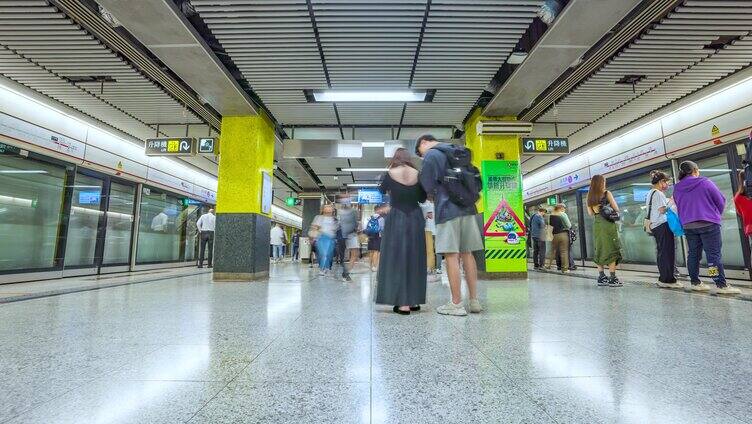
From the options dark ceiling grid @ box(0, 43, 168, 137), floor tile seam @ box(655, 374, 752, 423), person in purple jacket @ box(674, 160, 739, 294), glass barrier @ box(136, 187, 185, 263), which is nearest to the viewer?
floor tile seam @ box(655, 374, 752, 423)

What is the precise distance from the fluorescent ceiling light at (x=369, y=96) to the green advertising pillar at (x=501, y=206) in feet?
5.05

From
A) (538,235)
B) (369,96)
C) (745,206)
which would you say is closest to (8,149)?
(369,96)

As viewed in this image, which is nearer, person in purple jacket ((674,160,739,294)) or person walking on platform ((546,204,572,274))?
person in purple jacket ((674,160,739,294))

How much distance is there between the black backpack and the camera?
9.20 feet

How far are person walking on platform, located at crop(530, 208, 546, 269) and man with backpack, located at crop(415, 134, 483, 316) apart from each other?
272 inches

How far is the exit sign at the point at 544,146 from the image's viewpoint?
6945 mm

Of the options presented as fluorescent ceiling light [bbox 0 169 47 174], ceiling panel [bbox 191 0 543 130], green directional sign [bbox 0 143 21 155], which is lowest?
fluorescent ceiling light [bbox 0 169 47 174]

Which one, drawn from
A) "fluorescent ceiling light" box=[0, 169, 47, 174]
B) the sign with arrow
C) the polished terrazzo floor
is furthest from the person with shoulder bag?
"fluorescent ceiling light" box=[0, 169, 47, 174]

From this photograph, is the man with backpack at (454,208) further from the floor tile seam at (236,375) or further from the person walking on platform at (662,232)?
the person walking on platform at (662,232)

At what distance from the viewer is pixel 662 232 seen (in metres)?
4.77

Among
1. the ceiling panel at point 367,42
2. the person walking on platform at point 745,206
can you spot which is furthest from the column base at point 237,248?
the person walking on platform at point 745,206

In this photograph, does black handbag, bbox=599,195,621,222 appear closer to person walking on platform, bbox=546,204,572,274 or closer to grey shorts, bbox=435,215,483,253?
grey shorts, bbox=435,215,483,253

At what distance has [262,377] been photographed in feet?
4.65

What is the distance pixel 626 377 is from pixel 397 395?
3.00 feet
